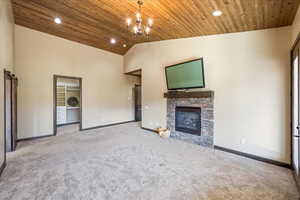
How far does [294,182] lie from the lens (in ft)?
8.14

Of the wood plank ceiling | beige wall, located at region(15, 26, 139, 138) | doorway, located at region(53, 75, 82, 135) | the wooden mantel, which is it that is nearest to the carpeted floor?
beige wall, located at region(15, 26, 139, 138)

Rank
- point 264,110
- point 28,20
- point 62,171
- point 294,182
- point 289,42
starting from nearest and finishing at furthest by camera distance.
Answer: point 294,182, point 62,171, point 289,42, point 264,110, point 28,20

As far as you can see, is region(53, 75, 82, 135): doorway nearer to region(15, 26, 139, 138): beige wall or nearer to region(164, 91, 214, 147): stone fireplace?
region(15, 26, 139, 138): beige wall

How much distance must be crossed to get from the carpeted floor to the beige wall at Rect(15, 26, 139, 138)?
1.33 metres

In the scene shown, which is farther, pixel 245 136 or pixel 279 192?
pixel 245 136

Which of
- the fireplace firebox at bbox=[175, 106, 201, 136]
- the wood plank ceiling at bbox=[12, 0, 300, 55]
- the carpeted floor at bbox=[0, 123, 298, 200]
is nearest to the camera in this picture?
the carpeted floor at bbox=[0, 123, 298, 200]

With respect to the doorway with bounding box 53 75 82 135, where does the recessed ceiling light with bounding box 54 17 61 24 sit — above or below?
above

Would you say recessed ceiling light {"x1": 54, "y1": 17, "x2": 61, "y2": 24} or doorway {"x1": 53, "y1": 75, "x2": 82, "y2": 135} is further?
doorway {"x1": 53, "y1": 75, "x2": 82, "y2": 135}

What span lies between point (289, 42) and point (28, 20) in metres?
6.70

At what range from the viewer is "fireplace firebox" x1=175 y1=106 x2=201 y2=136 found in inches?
179

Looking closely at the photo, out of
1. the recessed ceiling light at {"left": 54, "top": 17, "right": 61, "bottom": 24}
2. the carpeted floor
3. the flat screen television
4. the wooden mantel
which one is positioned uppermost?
the recessed ceiling light at {"left": 54, "top": 17, "right": 61, "bottom": 24}

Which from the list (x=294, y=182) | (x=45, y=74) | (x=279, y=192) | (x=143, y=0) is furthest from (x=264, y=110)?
(x=45, y=74)

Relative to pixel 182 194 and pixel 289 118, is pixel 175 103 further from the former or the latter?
pixel 182 194

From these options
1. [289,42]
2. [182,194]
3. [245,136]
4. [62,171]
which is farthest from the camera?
[245,136]
